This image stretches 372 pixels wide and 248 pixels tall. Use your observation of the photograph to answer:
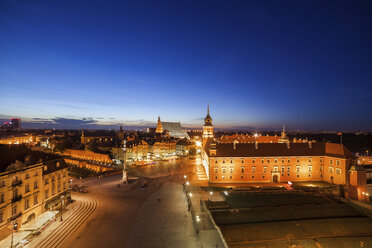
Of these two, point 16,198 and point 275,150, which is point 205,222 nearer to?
point 16,198

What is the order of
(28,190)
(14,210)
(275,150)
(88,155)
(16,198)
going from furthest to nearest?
(88,155)
(275,150)
(28,190)
(16,198)
(14,210)

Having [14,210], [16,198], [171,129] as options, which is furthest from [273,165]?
[171,129]

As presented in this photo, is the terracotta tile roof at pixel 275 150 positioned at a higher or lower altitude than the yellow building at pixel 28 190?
higher

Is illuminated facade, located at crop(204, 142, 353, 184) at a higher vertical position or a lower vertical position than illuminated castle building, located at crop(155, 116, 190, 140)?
lower

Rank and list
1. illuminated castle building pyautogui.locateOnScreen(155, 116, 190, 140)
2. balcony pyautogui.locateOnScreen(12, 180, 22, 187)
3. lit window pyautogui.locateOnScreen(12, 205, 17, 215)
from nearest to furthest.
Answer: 1. lit window pyautogui.locateOnScreen(12, 205, 17, 215)
2. balcony pyautogui.locateOnScreen(12, 180, 22, 187)
3. illuminated castle building pyautogui.locateOnScreen(155, 116, 190, 140)

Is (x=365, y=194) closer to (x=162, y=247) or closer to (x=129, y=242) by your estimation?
(x=162, y=247)

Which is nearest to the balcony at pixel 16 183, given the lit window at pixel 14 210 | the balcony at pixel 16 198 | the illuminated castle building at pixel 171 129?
the balcony at pixel 16 198

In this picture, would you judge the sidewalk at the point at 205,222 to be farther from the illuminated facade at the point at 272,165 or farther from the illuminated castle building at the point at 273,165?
the illuminated castle building at the point at 273,165

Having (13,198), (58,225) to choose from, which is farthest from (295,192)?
(13,198)

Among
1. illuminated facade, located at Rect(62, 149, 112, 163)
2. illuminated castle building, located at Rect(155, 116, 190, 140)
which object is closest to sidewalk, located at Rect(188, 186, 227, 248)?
illuminated facade, located at Rect(62, 149, 112, 163)

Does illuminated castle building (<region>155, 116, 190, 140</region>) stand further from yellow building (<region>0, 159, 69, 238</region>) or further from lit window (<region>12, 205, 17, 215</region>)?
lit window (<region>12, 205, 17, 215</region>)

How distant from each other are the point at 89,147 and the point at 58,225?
7588 cm

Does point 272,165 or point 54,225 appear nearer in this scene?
point 54,225

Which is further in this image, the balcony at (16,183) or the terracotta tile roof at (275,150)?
the terracotta tile roof at (275,150)
